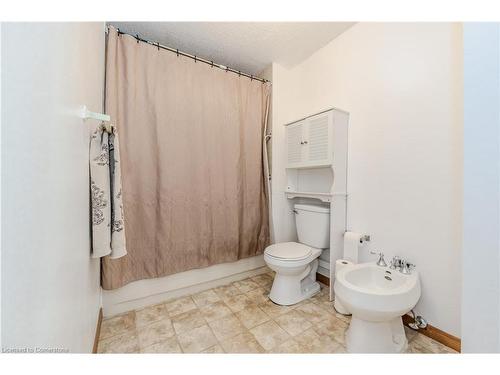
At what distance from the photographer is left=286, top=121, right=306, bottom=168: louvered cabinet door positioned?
181cm

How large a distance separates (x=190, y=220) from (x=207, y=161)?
1.76ft

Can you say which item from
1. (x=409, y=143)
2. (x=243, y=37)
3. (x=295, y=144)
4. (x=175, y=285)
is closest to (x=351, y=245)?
(x=409, y=143)

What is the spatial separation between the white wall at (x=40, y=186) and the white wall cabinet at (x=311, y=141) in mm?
1515

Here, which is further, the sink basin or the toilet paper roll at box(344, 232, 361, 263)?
the toilet paper roll at box(344, 232, 361, 263)

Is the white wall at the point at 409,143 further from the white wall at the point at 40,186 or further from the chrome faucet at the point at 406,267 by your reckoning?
the white wall at the point at 40,186

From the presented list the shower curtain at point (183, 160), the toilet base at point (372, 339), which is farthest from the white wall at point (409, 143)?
the shower curtain at point (183, 160)

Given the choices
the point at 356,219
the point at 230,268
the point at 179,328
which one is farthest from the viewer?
the point at 230,268

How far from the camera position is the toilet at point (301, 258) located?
1538 millimetres

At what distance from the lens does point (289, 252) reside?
1.62m

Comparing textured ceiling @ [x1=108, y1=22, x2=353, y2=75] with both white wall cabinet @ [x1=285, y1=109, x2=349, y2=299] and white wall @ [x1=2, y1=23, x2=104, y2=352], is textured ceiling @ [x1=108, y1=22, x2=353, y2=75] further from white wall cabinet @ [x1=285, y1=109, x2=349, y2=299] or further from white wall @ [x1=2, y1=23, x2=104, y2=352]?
white wall @ [x1=2, y1=23, x2=104, y2=352]

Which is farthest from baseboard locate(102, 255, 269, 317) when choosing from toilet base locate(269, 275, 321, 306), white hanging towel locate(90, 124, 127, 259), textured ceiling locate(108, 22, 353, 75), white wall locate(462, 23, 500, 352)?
textured ceiling locate(108, 22, 353, 75)
